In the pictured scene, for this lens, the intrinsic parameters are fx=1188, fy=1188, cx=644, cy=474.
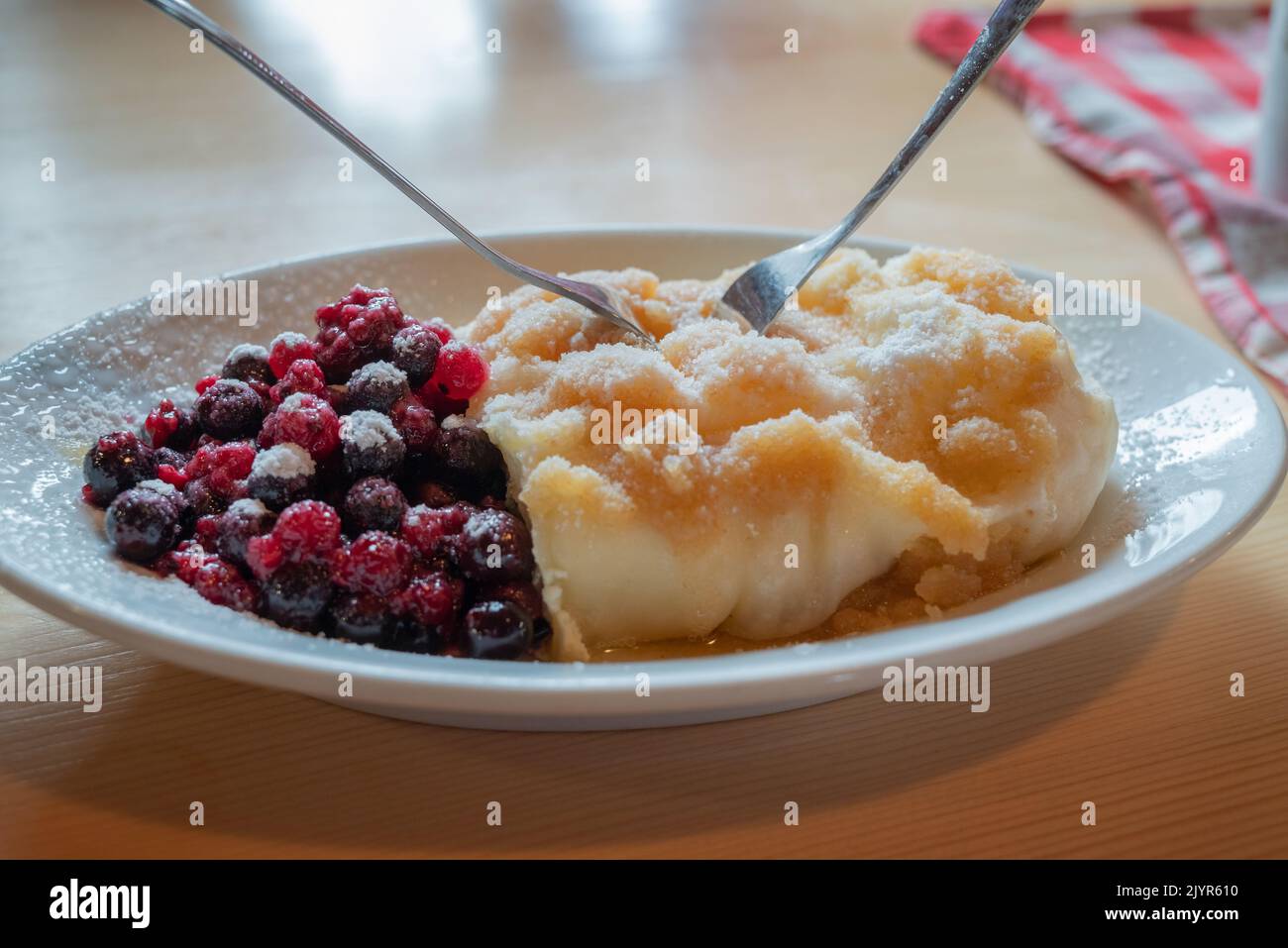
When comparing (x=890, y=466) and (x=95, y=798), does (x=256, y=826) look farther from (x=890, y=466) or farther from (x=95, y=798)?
(x=890, y=466)

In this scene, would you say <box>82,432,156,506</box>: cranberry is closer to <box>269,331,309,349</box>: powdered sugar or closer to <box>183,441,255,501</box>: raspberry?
<box>183,441,255,501</box>: raspberry

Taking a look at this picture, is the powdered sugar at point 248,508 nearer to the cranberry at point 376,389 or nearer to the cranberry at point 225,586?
the cranberry at point 225,586

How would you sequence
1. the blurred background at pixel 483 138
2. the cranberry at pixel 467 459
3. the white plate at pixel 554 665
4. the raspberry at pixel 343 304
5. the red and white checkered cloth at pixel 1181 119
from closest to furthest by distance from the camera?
the white plate at pixel 554 665, the cranberry at pixel 467 459, the raspberry at pixel 343 304, the red and white checkered cloth at pixel 1181 119, the blurred background at pixel 483 138

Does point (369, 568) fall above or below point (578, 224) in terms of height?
below

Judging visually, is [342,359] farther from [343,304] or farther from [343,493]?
[343,493]

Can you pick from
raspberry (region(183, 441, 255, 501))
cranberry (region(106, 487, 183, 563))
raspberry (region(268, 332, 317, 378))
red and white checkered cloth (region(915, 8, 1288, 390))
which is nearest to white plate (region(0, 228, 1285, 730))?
cranberry (region(106, 487, 183, 563))

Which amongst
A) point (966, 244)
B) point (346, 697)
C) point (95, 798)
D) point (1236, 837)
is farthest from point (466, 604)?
point (966, 244)

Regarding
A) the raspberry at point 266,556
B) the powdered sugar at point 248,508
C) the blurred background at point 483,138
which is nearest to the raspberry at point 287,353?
the powdered sugar at point 248,508

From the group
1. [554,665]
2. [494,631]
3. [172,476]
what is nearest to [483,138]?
[172,476]
